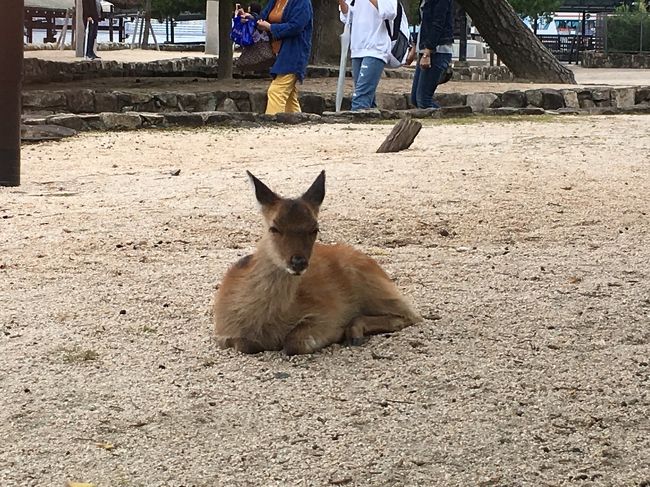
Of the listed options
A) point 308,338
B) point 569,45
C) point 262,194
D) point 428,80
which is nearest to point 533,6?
point 569,45

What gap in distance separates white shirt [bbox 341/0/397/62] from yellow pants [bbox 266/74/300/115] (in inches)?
34.2

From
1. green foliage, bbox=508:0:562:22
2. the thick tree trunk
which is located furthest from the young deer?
green foliage, bbox=508:0:562:22

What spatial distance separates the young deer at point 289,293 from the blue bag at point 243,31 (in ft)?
25.7

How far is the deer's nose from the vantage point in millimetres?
3967

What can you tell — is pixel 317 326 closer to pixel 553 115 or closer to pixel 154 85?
pixel 553 115

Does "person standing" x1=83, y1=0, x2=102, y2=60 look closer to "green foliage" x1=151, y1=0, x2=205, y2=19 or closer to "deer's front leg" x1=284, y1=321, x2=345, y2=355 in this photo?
"green foliage" x1=151, y1=0, x2=205, y2=19

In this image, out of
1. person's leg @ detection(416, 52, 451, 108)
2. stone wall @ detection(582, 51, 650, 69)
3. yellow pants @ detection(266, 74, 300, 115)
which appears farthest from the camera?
stone wall @ detection(582, 51, 650, 69)

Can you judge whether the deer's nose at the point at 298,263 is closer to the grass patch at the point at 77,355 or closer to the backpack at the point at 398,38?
the grass patch at the point at 77,355

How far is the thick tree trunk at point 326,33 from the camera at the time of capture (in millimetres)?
21938

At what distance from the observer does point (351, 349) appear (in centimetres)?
429

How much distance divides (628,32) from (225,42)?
2082cm

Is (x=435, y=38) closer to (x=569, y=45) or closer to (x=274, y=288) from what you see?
(x=274, y=288)

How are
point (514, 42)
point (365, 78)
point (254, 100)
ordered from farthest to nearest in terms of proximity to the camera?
point (514, 42), point (254, 100), point (365, 78)

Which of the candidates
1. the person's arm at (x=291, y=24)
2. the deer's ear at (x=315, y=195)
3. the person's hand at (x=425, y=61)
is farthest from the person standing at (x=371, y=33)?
the deer's ear at (x=315, y=195)
